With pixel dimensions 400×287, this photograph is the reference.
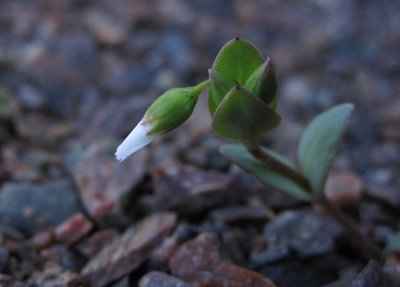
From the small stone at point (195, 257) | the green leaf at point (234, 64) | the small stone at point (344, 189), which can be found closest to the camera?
the green leaf at point (234, 64)

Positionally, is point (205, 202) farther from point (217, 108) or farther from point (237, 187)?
point (217, 108)

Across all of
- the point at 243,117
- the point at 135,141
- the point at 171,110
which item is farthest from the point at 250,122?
the point at 135,141

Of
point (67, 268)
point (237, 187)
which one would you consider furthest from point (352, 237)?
point (67, 268)

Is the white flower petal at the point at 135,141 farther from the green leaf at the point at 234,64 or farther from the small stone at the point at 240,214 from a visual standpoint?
the small stone at the point at 240,214

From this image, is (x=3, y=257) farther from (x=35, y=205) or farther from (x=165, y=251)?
(x=165, y=251)

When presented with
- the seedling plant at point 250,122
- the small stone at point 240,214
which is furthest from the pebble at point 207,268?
the seedling plant at point 250,122

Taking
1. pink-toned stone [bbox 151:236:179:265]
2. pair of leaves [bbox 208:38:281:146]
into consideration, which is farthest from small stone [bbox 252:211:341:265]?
pair of leaves [bbox 208:38:281:146]

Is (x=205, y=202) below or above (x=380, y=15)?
below
